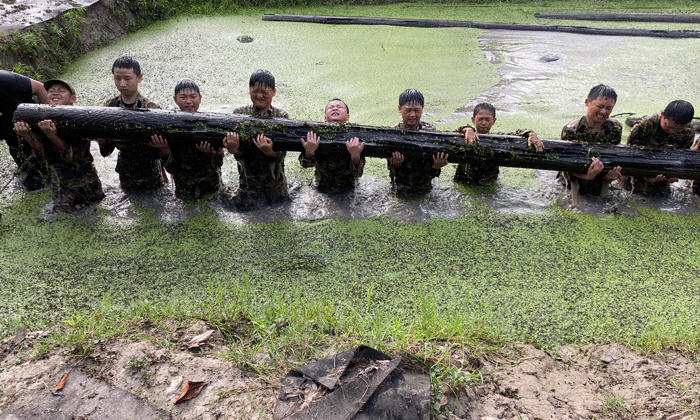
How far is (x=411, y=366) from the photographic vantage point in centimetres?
204

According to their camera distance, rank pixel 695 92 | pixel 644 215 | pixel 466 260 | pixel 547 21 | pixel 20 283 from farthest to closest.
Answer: pixel 547 21 < pixel 695 92 < pixel 644 215 < pixel 466 260 < pixel 20 283

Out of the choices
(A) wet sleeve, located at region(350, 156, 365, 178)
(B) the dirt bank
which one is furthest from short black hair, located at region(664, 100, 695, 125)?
(B) the dirt bank

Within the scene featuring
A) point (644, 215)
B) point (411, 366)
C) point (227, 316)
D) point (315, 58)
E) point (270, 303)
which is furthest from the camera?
point (315, 58)

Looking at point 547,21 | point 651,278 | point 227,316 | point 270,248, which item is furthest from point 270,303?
point 547,21

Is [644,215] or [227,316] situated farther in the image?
[644,215]

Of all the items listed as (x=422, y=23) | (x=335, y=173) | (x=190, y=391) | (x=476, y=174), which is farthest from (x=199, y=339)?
(x=422, y=23)

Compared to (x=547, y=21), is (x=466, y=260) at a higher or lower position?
lower

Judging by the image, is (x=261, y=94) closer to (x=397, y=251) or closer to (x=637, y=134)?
(x=397, y=251)

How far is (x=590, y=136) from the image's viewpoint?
3.65m

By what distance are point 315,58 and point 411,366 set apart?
17.2 feet

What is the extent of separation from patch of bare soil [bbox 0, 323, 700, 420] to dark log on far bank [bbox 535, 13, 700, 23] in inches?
294

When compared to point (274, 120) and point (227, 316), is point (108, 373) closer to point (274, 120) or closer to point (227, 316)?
point (227, 316)

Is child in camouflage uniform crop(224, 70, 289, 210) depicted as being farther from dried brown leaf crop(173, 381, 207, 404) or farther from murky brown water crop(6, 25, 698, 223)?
dried brown leaf crop(173, 381, 207, 404)

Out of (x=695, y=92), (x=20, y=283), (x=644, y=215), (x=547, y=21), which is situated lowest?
(x=20, y=283)
